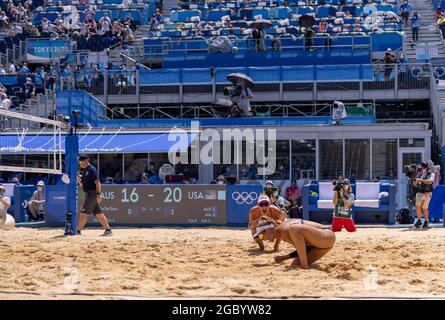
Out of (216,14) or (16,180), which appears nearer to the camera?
(16,180)

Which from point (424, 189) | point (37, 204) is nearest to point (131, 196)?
point (37, 204)

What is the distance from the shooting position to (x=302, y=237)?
1102 cm

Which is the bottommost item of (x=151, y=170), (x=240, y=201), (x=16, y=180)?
(x=240, y=201)

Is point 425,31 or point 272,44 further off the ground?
point 425,31

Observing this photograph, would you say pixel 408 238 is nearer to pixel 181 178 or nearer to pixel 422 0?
pixel 181 178

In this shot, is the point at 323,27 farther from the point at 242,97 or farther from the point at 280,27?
the point at 242,97

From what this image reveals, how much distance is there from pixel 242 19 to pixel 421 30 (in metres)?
7.42

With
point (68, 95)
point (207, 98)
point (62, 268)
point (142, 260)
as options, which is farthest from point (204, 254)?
point (207, 98)

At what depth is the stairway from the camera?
103ft

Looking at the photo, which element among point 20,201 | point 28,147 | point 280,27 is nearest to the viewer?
point 20,201

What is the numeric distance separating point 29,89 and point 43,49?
13.8 ft

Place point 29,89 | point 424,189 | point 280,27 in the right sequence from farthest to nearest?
point 280,27 < point 29,89 < point 424,189

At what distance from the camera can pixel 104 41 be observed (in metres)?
34.2

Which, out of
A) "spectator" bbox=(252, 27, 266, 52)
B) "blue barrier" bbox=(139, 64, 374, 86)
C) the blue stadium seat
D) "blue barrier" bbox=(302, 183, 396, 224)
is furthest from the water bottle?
the blue stadium seat
